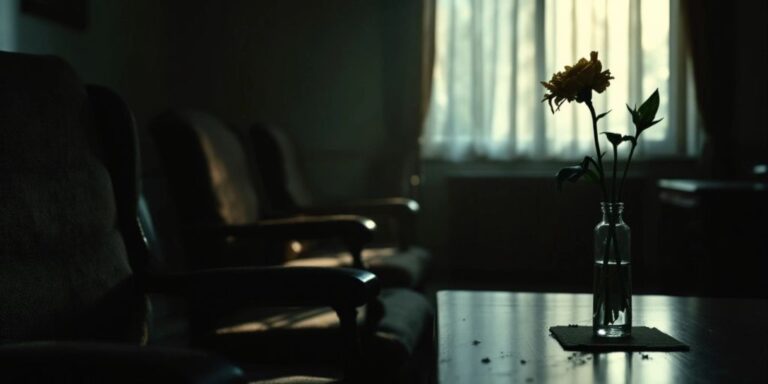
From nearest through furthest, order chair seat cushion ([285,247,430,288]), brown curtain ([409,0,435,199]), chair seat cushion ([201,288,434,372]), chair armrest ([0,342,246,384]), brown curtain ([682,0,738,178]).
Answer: chair armrest ([0,342,246,384]) → chair seat cushion ([201,288,434,372]) → chair seat cushion ([285,247,430,288]) → brown curtain ([682,0,738,178]) → brown curtain ([409,0,435,199])

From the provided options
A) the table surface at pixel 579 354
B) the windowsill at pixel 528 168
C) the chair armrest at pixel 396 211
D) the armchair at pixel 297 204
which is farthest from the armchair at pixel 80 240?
the windowsill at pixel 528 168

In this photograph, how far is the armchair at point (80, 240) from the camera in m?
1.10

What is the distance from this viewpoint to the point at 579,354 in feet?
4.03

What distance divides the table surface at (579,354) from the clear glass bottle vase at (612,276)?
0.09 m

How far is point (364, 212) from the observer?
3.22 metres

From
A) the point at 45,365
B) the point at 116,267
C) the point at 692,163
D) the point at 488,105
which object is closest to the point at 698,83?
the point at 692,163

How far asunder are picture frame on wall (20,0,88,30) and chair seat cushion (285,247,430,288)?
1205mm

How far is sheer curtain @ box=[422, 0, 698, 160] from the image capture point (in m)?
4.64

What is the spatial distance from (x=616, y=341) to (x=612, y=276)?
99 millimetres

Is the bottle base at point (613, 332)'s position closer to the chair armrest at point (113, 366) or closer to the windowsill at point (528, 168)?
the chair armrest at point (113, 366)

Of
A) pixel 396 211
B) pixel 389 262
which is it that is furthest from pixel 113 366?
pixel 396 211

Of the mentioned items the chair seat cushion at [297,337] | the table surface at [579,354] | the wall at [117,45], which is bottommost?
the chair seat cushion at [297,337]

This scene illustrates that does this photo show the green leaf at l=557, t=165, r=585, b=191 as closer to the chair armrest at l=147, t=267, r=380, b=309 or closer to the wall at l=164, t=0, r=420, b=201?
the chair armrest at l=147, t=267, r=380, b=309

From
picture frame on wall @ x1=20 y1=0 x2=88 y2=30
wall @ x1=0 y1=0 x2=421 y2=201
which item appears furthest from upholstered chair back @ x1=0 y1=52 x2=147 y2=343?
wall @ x1=0 y1=0 x2=421 y2=201
